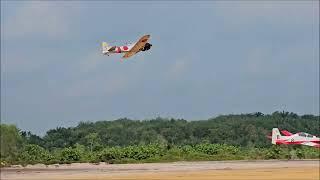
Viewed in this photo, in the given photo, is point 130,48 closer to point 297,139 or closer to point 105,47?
point 105,47

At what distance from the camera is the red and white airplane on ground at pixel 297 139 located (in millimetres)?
76438

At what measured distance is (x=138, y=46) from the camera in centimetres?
5134

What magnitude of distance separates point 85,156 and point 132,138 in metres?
23.8

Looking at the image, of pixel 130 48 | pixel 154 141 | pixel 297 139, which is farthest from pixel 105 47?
pixel 297 139

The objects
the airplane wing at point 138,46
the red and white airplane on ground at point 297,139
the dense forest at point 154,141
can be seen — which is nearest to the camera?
the airplane wing at point 138,46

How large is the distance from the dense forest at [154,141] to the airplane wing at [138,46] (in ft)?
34.2

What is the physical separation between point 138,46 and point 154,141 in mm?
24911

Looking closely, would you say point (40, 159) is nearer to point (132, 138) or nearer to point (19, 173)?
point (19, 173)

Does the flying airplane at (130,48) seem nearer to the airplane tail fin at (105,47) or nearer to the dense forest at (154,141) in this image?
the airplane tail fin at (105,47)

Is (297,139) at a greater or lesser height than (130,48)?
lesser

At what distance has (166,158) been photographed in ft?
199

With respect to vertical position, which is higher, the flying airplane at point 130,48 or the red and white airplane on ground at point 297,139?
the flying airplane at point 130,48

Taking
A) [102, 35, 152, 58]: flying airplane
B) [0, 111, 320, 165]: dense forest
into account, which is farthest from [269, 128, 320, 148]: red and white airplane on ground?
[102, 35, 152, 58]: flying airplane

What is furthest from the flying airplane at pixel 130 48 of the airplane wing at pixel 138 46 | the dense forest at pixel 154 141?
the dense forest at pixel 154 141
